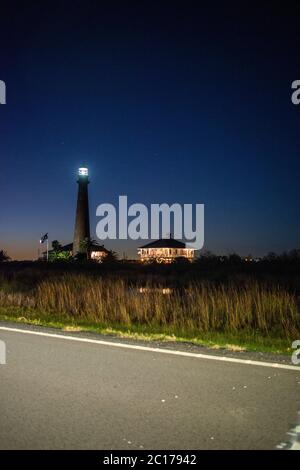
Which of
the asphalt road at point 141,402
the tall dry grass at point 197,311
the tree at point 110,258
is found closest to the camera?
the asphalt road at point 141,402

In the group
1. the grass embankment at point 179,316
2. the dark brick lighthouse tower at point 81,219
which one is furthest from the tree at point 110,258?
the grass embankment at point 179,316

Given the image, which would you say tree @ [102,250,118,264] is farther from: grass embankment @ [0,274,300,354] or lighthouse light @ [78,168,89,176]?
grass embankment @ [0,274,300,354]

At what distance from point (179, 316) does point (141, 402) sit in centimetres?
674

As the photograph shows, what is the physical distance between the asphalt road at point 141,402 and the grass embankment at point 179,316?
1.87 m

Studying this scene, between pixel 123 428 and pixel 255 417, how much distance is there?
124 centimetres

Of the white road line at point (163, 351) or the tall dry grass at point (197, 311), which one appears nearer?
the white road line at point (163, 351)

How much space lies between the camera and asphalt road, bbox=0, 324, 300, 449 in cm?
397

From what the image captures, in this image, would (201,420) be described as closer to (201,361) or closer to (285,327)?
(201,361)

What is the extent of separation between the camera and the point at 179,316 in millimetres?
11539

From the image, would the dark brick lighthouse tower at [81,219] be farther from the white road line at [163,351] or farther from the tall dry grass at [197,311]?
the white road line at [163,351]

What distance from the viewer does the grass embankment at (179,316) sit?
8836 mm

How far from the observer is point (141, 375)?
586cm
